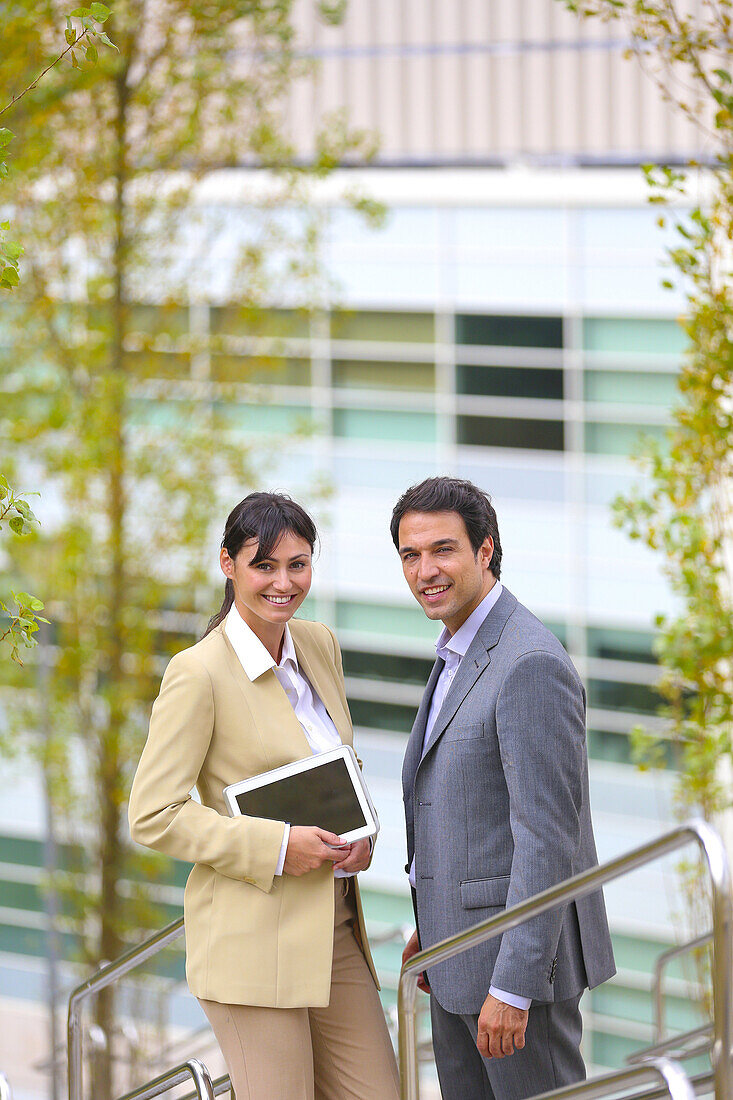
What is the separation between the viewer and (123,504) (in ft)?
21.9

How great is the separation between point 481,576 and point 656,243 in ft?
25.8

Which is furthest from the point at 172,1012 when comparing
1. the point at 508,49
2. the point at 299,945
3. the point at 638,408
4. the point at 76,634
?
the point at 299,945

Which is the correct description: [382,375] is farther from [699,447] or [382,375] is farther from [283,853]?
[283,853]

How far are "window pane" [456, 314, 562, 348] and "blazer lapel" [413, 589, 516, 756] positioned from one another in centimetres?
821

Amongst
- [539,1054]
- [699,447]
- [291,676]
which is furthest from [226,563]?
[699,447]

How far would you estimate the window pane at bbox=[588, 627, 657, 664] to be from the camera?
33.2 feet

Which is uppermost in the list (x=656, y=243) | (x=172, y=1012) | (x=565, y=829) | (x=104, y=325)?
(x=656, y=243)

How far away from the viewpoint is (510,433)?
420 inches

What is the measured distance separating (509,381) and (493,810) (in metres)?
8.66

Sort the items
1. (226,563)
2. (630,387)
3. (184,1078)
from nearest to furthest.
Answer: (226,563) < (184,1078) < (630,387)

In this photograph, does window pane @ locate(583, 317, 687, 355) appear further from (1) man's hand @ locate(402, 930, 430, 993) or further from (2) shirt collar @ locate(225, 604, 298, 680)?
(2) shirt collar @ locate(225, 604, 298, 680)

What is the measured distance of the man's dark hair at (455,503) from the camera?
226 centimetres

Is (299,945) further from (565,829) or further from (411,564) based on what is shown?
(411,564)

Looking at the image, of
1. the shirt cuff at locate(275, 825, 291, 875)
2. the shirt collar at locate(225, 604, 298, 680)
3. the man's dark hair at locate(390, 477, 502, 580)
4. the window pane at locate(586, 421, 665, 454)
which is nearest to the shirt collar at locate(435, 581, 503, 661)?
the man's dark hair at locate(390, 477, 502, 580)
